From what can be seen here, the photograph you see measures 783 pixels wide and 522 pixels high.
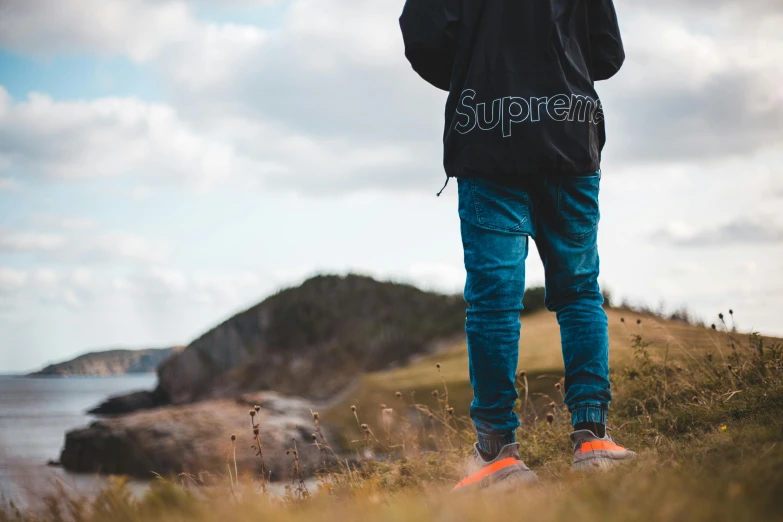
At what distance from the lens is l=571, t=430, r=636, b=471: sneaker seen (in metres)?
2.42

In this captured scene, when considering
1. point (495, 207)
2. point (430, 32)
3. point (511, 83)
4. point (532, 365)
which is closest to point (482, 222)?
point (495, 207)

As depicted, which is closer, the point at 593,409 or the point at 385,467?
the point at 593,409

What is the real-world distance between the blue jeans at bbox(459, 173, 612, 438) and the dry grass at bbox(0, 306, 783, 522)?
0.33 meters

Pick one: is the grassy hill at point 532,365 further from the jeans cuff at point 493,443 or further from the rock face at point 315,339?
the rock face at point 315,339

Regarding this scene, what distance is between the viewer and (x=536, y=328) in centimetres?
962

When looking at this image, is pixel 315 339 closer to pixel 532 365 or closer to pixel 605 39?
pixel 532 365

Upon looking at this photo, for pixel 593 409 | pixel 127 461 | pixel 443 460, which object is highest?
pixel 593 409

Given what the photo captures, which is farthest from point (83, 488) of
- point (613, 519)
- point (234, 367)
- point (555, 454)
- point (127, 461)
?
point (234, 367)

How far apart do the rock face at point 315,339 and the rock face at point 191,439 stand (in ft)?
18.5

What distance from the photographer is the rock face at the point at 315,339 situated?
57.4 feet

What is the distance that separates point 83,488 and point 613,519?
1.62 meters

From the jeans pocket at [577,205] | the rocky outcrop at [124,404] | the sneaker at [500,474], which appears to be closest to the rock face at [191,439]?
the sneaker at [500,474]

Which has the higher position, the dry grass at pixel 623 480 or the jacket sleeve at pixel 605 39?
the jacket sleeve at pixel 605 39

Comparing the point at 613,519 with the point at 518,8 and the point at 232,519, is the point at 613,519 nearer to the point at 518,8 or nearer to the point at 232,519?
the point at 232,519
